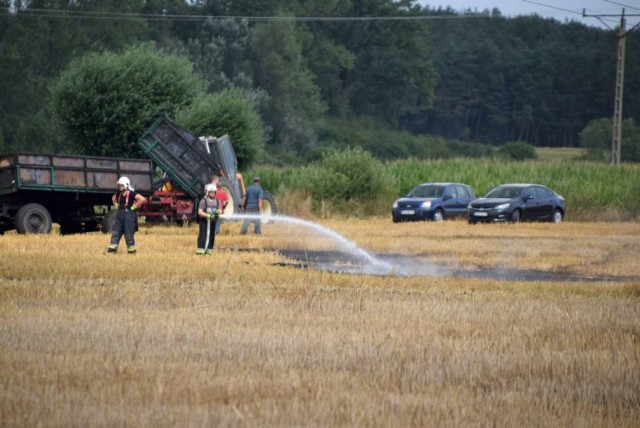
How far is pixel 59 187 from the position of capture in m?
30.3

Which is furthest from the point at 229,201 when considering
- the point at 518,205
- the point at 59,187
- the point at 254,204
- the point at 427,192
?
the point at 518,205

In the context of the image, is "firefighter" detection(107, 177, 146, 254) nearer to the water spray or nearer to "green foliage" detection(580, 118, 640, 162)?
the water spray

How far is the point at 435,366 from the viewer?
1109 cm

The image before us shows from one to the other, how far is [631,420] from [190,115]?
36840mm

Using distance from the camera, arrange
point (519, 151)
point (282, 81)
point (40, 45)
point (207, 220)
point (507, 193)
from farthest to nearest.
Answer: point (519, 151), point (282, 81), point (40, 45), point (507, 193), point (207, 220)

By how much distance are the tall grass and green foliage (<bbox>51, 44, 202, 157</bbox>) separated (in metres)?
4.81

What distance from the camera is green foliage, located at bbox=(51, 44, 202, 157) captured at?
1895 inches

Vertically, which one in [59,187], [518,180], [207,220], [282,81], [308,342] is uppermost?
[282,81]

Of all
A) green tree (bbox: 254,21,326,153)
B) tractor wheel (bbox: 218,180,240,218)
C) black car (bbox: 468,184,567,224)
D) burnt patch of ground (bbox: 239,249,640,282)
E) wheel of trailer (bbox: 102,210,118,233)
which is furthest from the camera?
green tree (bbox: 254,21,326,153)

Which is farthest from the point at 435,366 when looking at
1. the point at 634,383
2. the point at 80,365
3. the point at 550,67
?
the point at 550,67

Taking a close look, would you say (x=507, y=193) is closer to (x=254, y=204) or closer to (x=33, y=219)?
(x=254, y=204)

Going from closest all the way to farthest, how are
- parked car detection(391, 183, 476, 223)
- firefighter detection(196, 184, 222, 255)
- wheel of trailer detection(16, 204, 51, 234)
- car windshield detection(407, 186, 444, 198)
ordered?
1. firefighter detection(196, 184, 222, 255)
2. wheel of trailer detection(16, 204, 51, 234)
3. parked car detection(391, 183, 476, 223)
4. car windshield detection(407, 186, 444, 198)

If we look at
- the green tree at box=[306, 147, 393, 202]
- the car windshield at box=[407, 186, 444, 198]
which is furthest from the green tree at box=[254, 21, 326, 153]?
the car windshield at box=[407, 186, 444, 198]

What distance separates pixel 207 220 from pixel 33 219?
24.9ft
